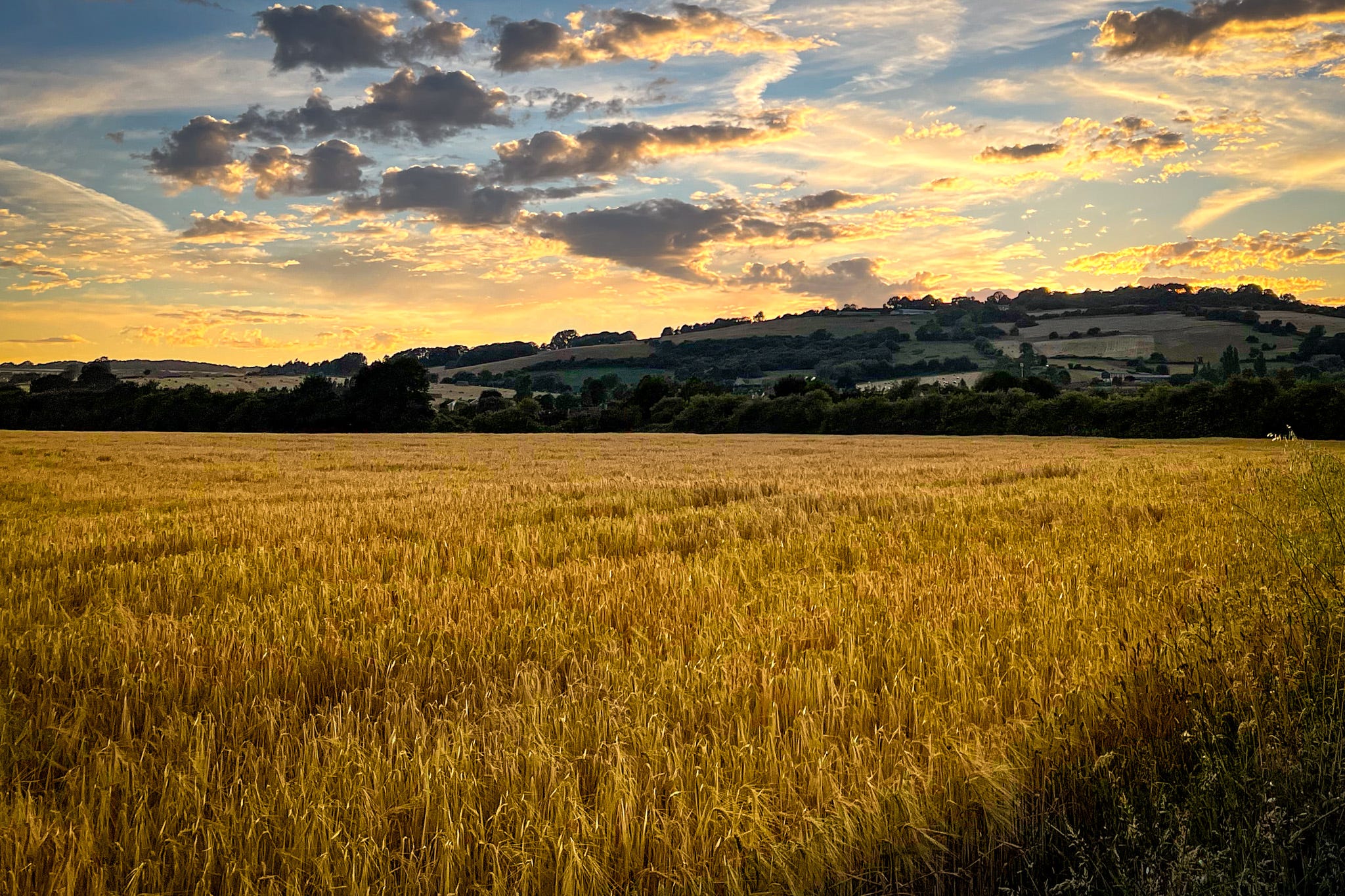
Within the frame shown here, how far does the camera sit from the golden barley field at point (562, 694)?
7.23 ft

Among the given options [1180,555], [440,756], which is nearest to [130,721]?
[440,756]

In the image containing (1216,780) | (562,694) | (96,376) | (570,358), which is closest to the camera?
(1216,780)

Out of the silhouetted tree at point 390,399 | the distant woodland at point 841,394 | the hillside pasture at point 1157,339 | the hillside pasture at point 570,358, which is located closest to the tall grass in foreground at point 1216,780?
the distant woodland at point 841,394

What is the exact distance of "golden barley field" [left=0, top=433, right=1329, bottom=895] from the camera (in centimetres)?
220

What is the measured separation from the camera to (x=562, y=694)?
11.5 feet

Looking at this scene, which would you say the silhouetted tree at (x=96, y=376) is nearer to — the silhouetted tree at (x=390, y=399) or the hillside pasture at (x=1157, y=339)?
the silhouetted tree at (x=390, y=399)

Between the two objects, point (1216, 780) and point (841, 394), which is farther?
point (841, 394)

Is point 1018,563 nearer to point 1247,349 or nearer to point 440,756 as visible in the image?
point 440,756

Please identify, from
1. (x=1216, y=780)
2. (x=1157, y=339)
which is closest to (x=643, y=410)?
(x=1216, y=780)

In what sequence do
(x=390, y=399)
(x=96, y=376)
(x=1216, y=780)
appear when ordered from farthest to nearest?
(x=96, y=376)
(x=390, y=399)
(x=1216, y=780)

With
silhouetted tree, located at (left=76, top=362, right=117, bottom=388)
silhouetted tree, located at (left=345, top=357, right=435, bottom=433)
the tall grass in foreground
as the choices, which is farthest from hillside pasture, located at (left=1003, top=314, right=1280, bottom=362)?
silhouetted tree, located at (left=76, top=362, right=117, bottom=388)

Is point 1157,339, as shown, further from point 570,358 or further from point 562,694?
point 562,694

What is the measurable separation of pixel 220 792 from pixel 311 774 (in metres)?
0.29

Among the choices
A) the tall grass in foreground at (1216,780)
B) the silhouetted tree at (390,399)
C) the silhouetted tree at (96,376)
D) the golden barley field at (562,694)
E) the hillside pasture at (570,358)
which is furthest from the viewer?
the hillside pasture at (570,358)
